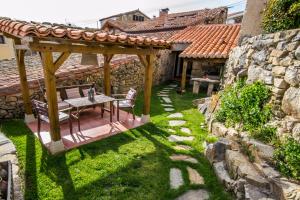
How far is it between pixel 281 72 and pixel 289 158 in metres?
1.86

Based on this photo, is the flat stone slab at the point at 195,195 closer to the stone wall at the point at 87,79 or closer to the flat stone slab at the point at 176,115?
the flat stone slab at the point at 176,115

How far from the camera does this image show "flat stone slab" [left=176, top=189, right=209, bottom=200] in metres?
3.22

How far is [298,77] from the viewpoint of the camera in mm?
3490

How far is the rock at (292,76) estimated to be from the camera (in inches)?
139

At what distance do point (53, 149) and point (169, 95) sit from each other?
6.53 meters

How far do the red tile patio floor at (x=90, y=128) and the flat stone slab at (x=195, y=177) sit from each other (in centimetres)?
236

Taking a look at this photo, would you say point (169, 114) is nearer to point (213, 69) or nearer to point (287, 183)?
point (287, 183)

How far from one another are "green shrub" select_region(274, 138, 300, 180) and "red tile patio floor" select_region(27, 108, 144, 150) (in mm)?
3691

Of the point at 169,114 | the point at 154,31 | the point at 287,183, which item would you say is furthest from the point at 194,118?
the point at 154,31

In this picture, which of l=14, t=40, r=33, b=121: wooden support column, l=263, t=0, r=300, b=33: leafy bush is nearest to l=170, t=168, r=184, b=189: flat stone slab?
l=263, t=0, r=300, b=33: leafy bush

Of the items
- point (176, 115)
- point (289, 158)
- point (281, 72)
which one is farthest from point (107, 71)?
point (289, 158)

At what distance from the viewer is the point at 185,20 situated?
15383 mm

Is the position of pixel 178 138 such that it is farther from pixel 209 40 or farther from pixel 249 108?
pixel 209 40

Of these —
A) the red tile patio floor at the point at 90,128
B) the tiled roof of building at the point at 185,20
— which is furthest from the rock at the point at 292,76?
the tiled roof of building at the point at 185,20
